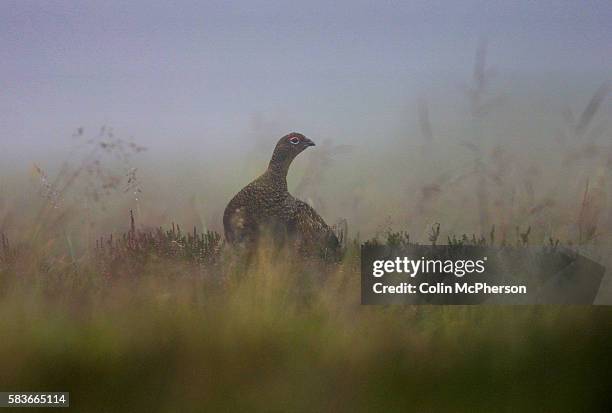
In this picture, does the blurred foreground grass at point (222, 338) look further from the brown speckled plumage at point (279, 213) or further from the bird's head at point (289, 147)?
the bird's head at point (289, 147)

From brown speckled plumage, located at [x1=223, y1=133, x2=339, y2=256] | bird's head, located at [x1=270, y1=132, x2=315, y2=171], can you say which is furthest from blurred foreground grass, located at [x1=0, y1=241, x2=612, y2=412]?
bird's head, located at [x1=270, y1=132, x2=315, y2=171]

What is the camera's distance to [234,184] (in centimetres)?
269

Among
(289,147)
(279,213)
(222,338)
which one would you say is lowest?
(222,338)

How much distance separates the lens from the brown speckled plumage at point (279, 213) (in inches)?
106

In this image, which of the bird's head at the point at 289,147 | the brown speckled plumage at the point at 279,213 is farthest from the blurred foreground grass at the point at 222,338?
the bird's head at the point at 289,147

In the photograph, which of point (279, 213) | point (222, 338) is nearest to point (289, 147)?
point (279, 213)

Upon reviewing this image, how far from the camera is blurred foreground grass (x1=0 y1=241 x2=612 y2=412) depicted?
2617 mm

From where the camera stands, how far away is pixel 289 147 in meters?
2.69

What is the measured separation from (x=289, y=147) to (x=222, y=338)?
2.64ft

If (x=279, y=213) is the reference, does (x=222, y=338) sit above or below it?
below

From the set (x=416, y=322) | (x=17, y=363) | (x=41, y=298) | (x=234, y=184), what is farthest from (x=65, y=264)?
(x=416, y=322)

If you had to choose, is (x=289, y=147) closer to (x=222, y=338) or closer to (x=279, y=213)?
(x=279, y=213)

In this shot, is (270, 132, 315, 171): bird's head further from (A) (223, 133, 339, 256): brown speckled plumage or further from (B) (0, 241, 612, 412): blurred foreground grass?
(B) (0, 241, 612, 412): blurred foreground grass

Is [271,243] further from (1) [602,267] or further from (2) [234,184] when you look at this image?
(1) [602,267]
